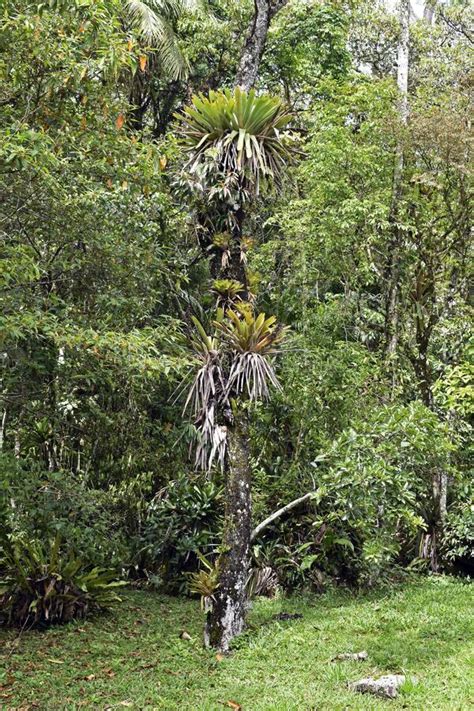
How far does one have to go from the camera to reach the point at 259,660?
5719 millimetres

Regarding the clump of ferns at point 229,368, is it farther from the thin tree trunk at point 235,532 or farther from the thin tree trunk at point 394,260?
the thin tree trunk at point 394,260

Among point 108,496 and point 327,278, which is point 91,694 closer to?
point 108,496

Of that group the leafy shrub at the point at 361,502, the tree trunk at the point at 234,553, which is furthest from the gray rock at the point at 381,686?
the leafy shrub at the point at 361,502

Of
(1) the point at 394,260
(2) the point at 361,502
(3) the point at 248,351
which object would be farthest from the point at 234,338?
(1) the point at 394,260

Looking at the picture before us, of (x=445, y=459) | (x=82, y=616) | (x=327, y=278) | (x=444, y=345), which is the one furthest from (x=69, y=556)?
(x=444, y=345)

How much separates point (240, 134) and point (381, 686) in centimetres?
493

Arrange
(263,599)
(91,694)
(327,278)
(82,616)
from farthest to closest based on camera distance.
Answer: (327,278) → (263,599) → (82,616) → (91,694)

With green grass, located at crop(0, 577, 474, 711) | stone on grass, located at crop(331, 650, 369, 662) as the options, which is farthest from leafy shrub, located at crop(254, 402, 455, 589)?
stone on grass, located at crop(331, 650, 369, 662)

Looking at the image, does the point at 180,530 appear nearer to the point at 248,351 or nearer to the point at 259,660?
the point at 259,660

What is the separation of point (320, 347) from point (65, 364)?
3.70m

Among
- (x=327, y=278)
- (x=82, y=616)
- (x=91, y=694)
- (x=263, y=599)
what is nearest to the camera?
(x=91, y=694)

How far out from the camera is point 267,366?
6.27 m

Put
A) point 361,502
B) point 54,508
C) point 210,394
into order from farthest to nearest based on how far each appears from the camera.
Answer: point 361,502 → point 54,508 → point 210,394

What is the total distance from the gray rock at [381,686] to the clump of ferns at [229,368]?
90.7 inches
